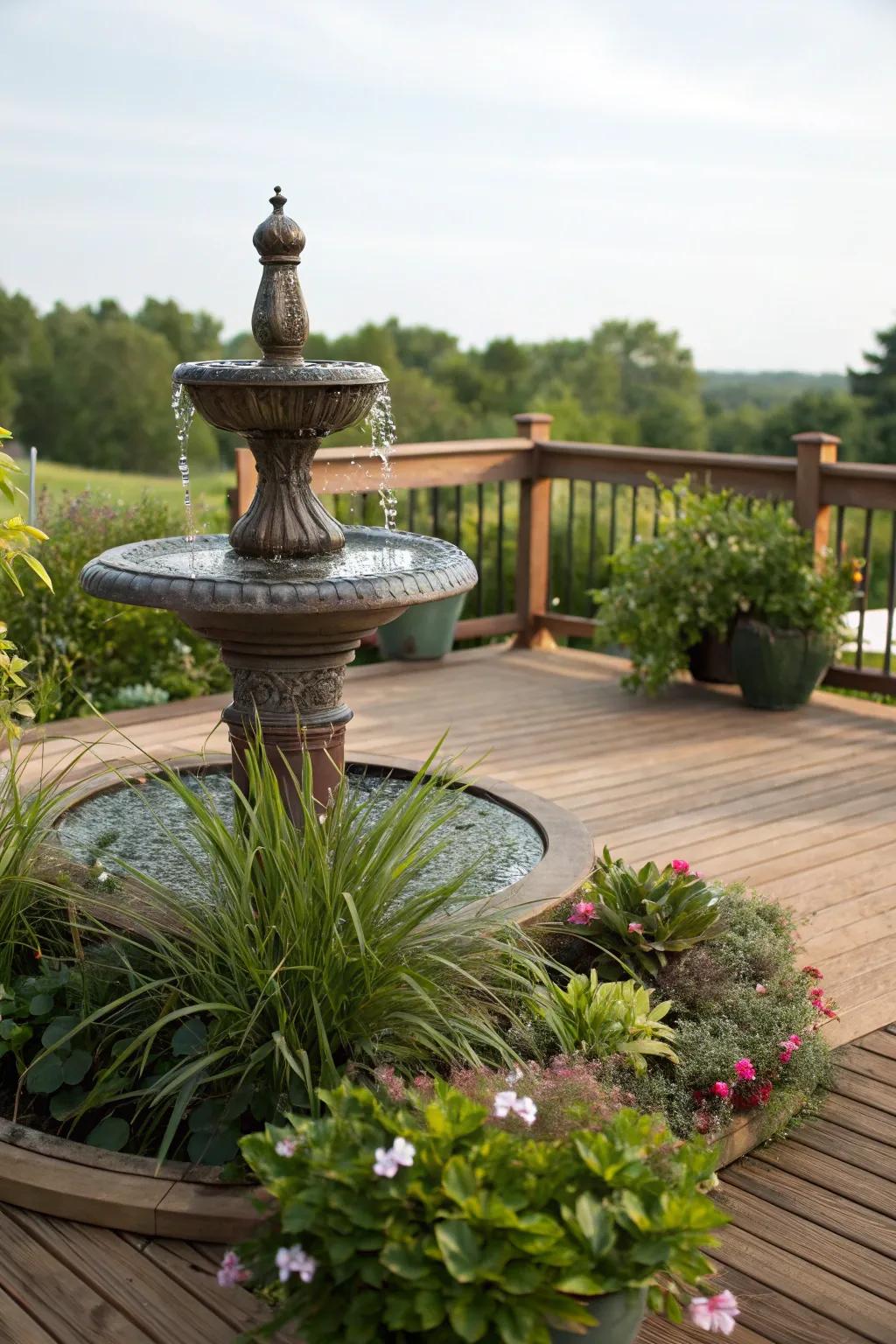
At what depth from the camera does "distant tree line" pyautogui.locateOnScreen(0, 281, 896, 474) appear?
2470 centimetres

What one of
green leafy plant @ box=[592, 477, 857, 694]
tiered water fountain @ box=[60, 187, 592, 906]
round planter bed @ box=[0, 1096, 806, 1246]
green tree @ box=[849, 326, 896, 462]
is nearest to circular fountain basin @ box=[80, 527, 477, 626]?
tiered water fountain @ box=[60, 187, 592, 906]

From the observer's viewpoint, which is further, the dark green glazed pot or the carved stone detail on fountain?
the dark green glazed pot

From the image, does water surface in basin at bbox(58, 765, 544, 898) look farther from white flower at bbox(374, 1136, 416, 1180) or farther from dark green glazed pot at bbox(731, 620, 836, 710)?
dark green glazed pot at bbox(731, 620, 836, 710)

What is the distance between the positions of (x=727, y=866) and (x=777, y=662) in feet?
6.64

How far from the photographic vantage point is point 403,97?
24375 millimetres

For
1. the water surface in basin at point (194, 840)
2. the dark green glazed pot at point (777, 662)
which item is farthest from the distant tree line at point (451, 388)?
the water surface in basin at point (194, 840)

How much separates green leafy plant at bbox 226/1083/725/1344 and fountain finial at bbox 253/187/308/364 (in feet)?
6.31

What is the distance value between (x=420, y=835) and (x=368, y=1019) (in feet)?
1.26

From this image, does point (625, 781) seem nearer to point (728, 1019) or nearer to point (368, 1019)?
point (728, 1019)


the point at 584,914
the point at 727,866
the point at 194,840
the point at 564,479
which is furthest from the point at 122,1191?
the point at 564,479

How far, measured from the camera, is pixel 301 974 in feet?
8.15

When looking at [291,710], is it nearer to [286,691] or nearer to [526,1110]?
[286,691]

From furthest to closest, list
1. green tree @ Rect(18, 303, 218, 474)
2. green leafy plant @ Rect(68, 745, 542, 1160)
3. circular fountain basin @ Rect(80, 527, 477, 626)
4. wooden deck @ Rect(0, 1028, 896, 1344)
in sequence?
green tree @ Rect(18, 303, 218, 474)
circular fountain basin @ Rect(80, 527, 477, 626)
green leafy plant @ Rect(68, 745, 542, 1160)
wooden deck @ Rect(0, 1028, 896, 1344)

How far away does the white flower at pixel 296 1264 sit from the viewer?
68.0 inches
